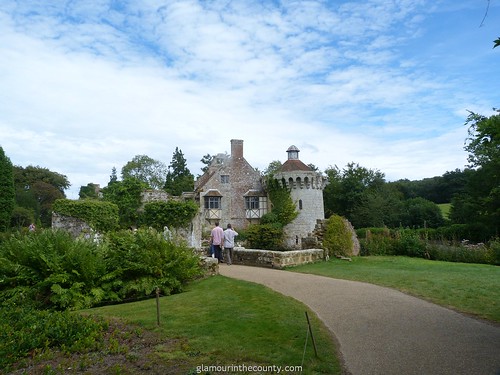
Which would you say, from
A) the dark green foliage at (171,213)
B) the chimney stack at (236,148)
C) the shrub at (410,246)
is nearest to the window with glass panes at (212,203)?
the chimney stack at (236,148)

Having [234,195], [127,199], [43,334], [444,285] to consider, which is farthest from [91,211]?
[444,285]

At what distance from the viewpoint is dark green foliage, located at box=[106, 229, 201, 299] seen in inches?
380

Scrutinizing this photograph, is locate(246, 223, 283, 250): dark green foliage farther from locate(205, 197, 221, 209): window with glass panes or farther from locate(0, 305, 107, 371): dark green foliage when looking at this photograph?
locate(0, 305, 107, 371): dark green foliage

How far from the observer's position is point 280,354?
5016mm

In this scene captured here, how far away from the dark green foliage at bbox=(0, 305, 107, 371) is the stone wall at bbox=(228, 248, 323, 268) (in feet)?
27.9

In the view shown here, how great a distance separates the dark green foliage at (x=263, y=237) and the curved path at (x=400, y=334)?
2453 centimetres

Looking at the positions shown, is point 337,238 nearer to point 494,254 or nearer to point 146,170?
point 494,254

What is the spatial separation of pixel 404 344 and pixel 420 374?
3.21 ft

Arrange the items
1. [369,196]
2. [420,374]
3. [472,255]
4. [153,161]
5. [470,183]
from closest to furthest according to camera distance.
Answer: [420,374] < [472,255] < [470,183] < [369,196] < [153,161]

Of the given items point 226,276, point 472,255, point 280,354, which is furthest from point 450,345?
point 472,255

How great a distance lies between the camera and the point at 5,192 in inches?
1267

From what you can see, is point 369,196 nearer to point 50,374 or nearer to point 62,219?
point 62,219

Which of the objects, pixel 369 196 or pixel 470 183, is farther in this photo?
pixel 369 196

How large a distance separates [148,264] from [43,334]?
405cm
